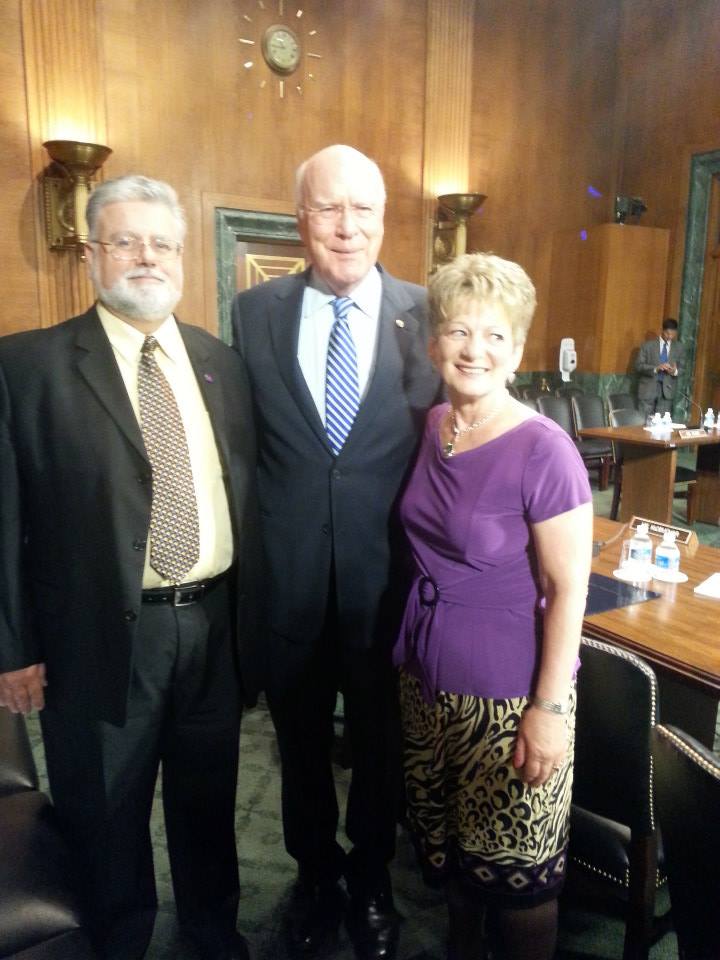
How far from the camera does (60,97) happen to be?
5.14 m

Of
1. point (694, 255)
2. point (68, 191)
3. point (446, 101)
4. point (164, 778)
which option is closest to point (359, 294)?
point (164, 778)

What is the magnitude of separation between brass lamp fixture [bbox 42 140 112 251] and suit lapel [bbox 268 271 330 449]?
381cm

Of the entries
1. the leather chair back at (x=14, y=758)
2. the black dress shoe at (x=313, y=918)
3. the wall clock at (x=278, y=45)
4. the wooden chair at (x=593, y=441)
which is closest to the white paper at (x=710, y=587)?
the black dress shoe at (x=313, y=918)

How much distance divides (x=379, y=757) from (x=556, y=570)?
782mm

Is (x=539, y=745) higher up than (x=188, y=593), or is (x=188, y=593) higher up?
(x=188, y=593)

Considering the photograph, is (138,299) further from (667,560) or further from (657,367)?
(657,367)

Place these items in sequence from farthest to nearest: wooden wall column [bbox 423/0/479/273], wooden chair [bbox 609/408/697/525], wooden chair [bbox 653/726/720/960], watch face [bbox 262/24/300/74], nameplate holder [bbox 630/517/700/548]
→ wooden wall column [bbox 423/0/479/273], watch face [bbox 262/24/300/74], wooden chair [bbox 609/408/697/525], nameplate holder [bbox 630/517/700/548], wooden chair [bbox 653/726/720/960]

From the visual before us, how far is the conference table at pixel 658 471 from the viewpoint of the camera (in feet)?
18.0

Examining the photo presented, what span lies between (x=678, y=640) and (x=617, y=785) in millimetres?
466

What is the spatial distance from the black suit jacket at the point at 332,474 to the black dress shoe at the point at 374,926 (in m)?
0.67

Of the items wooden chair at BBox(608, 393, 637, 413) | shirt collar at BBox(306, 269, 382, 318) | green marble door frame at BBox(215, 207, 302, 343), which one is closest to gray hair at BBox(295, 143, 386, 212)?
shirt collar at BBox(306, 269, 382, 318)

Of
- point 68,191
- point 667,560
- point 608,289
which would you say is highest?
point 68,191

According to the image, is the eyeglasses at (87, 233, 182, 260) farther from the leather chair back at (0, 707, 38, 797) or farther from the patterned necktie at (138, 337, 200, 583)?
the leather chair back at (0, 707, 38, 797)

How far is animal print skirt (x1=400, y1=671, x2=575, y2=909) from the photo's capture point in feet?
4.50
